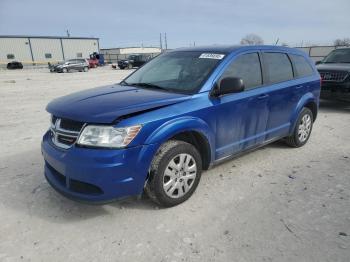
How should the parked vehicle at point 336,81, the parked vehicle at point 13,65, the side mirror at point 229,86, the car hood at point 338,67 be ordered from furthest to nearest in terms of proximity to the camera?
1. the parked vehicle at point 13,65
2. the car hood at point 338,67
3. the parked vehicle at point 336,81
4. the side mirror at point 229,86

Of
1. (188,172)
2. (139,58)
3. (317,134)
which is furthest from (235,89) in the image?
(139,58)

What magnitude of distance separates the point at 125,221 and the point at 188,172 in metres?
0.86

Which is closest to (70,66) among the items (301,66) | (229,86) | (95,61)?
(95,61)

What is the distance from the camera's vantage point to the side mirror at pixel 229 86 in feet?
11.6

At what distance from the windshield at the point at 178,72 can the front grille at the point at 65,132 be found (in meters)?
1.22

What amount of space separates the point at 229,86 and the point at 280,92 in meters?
1.41

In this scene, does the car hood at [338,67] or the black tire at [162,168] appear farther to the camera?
the car hood at [338,67]

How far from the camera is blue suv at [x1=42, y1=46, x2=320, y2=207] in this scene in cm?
293

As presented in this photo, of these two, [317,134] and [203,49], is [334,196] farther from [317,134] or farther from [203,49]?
[317,134]

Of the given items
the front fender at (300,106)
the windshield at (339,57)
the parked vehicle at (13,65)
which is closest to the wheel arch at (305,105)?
the front fender at (300,106)

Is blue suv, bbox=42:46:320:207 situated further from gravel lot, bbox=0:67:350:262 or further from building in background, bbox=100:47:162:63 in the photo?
building in background, bbox=100:47:162:63

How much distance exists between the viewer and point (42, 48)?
2249 inches

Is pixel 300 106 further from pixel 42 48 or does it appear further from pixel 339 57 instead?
pixel 42 48

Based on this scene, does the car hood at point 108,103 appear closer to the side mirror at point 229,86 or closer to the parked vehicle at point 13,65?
the side mirror at point 229,86
